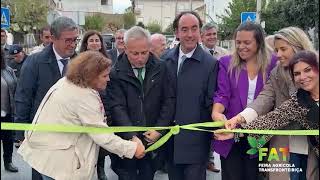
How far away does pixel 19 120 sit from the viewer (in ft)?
16.2

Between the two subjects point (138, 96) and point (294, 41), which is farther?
point (138, 96)

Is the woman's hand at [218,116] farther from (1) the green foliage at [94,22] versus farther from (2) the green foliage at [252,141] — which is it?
(1) the green foliage at [94,22]

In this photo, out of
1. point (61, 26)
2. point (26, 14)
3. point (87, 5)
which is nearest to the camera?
point (61, 26)

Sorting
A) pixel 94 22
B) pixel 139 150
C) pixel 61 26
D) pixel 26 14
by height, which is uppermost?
pixel 94 22

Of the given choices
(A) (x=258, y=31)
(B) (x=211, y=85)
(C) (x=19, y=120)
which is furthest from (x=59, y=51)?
(A) (x=258, y=31)

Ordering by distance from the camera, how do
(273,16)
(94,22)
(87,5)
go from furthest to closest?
(87,5) < (94,22) < (273,16)

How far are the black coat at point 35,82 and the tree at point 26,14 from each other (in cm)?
2505

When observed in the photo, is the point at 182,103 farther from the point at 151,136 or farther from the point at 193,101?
the point at 151,136

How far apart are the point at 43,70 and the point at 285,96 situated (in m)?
2.47

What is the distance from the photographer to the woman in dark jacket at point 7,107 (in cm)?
636

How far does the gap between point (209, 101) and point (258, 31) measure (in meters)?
0.77

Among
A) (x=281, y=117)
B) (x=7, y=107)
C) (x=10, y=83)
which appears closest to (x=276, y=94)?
(x=281, y=117)

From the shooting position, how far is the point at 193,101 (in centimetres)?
432

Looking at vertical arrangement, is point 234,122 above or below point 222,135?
above
